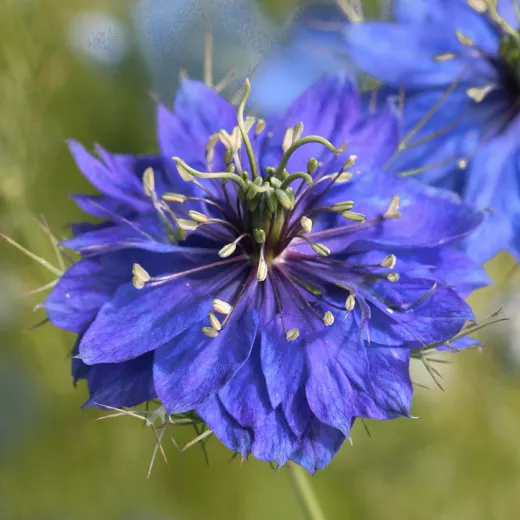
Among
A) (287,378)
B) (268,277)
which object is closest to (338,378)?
(287,378)

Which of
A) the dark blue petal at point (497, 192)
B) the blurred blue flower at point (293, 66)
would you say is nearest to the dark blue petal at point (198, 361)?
the dark blue petal at point (497, 192)

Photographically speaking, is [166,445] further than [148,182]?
Yes

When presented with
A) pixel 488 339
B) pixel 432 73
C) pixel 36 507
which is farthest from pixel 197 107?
pixel 36 507

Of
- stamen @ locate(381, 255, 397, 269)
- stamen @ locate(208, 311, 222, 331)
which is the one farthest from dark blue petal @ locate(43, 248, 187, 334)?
stamen @ locate(381, 255, 397, 269)

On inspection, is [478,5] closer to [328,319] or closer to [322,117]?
[322,117]

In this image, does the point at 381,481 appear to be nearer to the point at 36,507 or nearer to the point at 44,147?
the point at 36,507
